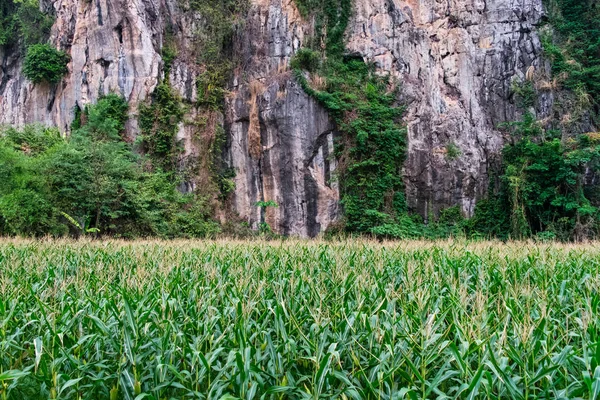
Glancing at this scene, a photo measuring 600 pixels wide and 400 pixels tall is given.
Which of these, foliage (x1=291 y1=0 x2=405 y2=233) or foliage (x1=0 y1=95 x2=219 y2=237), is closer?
foliage (x1=0 y1=95 x2=219 y2=237)

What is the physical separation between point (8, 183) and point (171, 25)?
12458mm

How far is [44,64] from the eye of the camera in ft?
65.8

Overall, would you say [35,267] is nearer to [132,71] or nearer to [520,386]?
[520,386]

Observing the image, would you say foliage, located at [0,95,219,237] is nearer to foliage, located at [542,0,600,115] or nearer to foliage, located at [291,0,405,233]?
foliage, located at [291,0,405,233]

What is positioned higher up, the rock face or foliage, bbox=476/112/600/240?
the rock face

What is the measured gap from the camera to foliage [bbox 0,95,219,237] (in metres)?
14.8

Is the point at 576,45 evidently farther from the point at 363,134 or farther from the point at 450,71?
the point at 363,134

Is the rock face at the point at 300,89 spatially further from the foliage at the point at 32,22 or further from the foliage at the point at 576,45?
the foliage at the point at 32,22

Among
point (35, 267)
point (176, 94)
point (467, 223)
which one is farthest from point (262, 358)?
point (176, 94)

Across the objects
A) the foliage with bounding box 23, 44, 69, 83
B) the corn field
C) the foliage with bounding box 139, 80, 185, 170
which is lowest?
the corn field

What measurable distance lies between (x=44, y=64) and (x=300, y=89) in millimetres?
13538

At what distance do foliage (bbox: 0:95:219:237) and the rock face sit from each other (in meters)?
1.73

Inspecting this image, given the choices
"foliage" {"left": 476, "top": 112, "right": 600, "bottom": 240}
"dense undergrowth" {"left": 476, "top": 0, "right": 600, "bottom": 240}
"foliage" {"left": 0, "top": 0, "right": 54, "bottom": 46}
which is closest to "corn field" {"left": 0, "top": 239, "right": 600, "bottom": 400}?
"dense undergrowth" {"left": 476, "top": 0, "right": 600, "bottom": 240}

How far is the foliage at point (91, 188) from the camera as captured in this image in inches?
583
